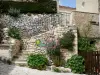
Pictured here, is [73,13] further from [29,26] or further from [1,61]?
[1,61]

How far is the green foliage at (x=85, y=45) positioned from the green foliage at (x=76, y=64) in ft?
8.01

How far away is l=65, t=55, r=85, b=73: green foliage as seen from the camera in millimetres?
14641

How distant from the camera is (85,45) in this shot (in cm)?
1788

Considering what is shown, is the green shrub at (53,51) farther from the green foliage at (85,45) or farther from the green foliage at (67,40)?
the green foliage at (85,45)

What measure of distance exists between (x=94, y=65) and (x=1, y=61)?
470 cm

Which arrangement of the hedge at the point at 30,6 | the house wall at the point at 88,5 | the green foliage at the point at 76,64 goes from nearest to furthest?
1. the green foliage at the point at 76,64
2. the hedge at the point at 30,6
3. the house wall at the point at 88,5

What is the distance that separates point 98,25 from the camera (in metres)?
20.0

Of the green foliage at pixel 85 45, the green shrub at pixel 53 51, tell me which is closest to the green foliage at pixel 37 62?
the green shrub at pixel 53 51

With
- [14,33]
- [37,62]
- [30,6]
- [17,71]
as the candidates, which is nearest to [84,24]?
[30,6]

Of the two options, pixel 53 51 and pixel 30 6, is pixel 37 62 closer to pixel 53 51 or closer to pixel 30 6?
pixel 53 51

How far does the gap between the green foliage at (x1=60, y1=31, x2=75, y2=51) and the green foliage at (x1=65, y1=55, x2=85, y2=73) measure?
114cm

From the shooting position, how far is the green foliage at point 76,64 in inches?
576

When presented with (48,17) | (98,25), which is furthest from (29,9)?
(98,25)

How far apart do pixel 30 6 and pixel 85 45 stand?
519 centimetres
